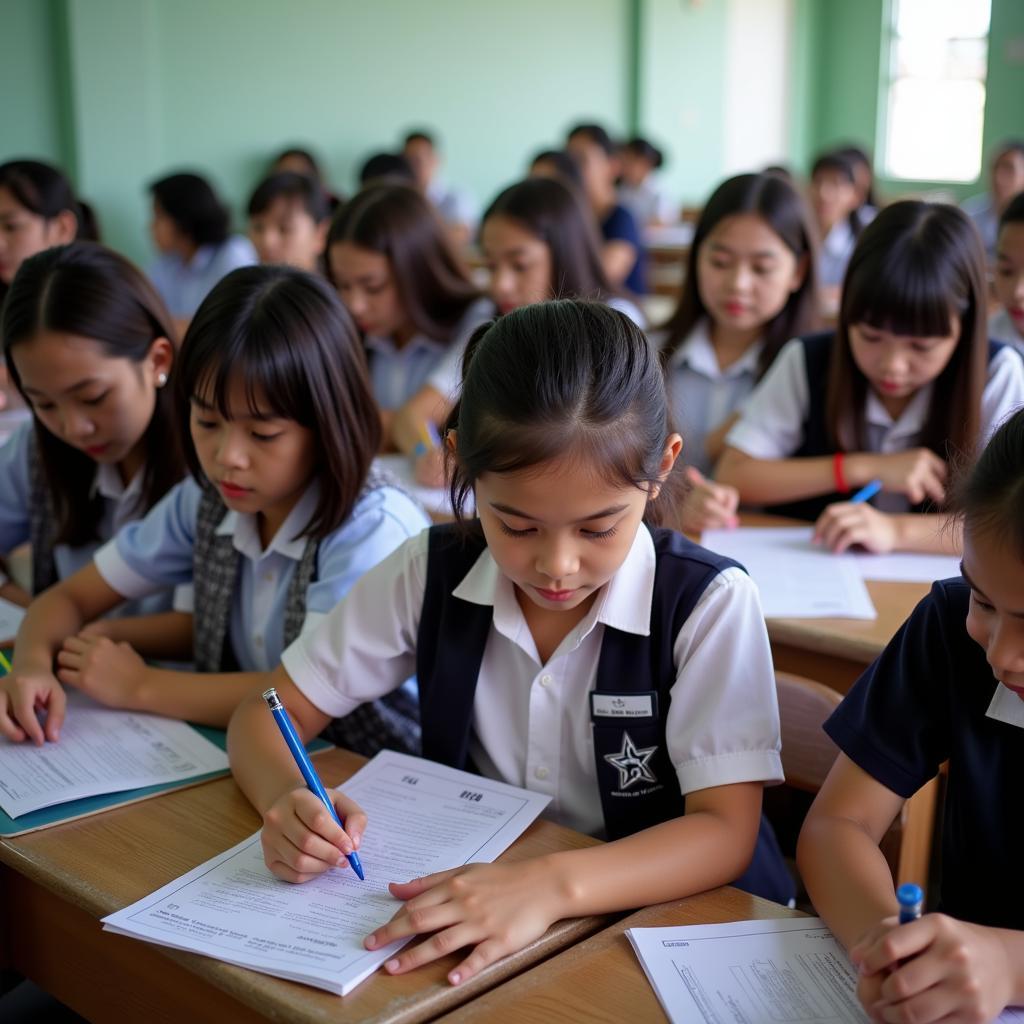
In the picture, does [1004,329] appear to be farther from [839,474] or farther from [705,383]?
[839,474]

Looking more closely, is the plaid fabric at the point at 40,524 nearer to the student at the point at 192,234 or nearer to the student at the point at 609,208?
the student at the point at 609,208

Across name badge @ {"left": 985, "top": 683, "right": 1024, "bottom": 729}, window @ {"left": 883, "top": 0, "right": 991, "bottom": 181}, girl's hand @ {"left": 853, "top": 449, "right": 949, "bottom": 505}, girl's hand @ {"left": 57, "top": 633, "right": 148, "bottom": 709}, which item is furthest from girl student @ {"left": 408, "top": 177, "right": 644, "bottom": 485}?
window @ {"left": 883, "top": 0, "right": 991, "bottom": 181}

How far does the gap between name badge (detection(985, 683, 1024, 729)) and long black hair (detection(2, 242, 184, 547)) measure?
3.98 feet

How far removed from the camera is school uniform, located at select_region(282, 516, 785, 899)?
121 centimetres

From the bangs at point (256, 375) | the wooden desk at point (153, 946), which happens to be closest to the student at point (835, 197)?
the bangs at point (256, 375)

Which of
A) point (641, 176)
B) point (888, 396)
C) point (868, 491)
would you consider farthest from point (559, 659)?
point (641, 176)

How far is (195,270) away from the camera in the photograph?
17.6 feet

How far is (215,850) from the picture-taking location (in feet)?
3.82

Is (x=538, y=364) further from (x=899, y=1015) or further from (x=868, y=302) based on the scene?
(x=868, y=302)

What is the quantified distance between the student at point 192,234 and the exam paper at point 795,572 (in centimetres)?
368

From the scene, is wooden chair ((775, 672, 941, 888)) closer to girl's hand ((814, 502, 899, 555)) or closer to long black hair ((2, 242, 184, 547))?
girl's hand ((814, 502, 899, 555))

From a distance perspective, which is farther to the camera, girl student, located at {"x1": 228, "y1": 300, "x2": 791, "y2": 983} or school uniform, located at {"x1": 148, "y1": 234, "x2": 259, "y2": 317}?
school uniform, located at {"x1": 148, "y1": 234, "x2": 259, "y2": 317}

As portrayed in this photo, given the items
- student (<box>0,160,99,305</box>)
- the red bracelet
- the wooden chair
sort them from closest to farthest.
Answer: the wooden chair → the red bracelet → student (<box>0,160,99,305</box>)

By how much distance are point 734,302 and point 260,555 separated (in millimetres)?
1344
